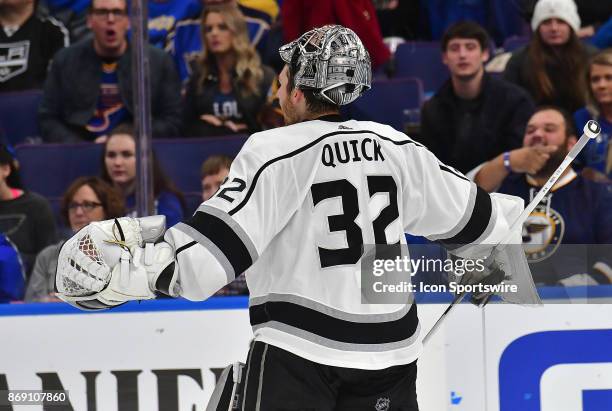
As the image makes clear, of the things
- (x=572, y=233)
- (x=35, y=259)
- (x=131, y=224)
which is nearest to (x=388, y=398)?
(x=131, y=224)

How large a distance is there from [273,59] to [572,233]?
4.91ft

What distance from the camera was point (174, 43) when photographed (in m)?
4.24

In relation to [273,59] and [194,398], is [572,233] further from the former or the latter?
[273,59]

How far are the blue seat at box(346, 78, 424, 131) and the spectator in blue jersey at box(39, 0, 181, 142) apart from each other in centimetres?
66

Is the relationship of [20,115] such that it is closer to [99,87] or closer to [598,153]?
[99,87]

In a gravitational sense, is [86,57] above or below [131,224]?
above

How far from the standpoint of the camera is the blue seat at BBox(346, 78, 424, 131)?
12.6ft

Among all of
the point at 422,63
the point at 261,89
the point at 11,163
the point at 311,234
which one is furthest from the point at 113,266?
the point at 422,63

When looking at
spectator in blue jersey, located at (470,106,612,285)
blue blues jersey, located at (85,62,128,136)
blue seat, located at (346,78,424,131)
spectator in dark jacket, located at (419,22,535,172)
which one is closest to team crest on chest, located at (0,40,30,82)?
blue blues jersey, located at (85,62,128,136)

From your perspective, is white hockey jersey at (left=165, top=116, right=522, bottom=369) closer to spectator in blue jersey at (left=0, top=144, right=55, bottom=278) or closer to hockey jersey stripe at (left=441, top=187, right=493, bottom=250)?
hockey jersey stripe at (left=441, top=187, right=493, bottom=250)

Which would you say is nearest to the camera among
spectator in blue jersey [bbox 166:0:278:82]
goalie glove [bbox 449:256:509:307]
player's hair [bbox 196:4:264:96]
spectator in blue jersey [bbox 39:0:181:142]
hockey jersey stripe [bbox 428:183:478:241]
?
hockey jersey stripe [bbox 428:183:478:241]

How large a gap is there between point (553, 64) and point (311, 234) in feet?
6.72

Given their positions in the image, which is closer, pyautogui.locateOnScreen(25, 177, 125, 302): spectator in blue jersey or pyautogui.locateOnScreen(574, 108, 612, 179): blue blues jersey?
pyautogui.locateOnScreen(574, 108, 612, 179): blue blues jersey

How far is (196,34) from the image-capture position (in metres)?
4.27
